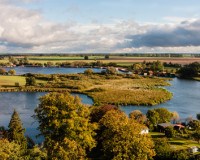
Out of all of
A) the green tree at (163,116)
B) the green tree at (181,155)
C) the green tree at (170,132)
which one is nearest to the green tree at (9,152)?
the green tree at (181,155)

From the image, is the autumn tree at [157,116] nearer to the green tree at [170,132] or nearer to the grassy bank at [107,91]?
the green tree at [170,132]

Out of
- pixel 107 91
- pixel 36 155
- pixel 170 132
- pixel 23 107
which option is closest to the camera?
pixel 36 155

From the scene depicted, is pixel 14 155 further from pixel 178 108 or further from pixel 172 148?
pixel 178 108

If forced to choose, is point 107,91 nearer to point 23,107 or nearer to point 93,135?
point 23,107

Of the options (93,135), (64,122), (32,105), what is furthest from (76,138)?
(32,105)

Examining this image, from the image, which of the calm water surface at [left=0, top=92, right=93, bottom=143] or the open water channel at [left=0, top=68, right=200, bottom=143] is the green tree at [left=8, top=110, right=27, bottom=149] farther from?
the open water channel at [left=0, top=68, right=200, bottom=143]

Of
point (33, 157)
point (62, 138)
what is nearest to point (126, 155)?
point (62, 138)

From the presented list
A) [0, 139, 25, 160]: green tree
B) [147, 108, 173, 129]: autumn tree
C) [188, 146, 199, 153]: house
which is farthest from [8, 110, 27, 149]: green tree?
[147, 108, 173, 129]: autumn tree

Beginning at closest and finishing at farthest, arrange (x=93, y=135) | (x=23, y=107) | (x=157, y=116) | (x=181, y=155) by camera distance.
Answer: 1. (x=93, y=135)
2. (x=181, y=155)
3. (x=157, y=116)
4. (x=23, y=107)

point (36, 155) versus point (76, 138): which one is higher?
point (76, 138)

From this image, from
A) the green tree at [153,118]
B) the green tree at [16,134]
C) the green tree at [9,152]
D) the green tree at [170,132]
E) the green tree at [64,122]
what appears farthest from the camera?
the green tree at [153,118]

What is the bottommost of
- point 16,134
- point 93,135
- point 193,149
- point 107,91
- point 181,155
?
point 193,149

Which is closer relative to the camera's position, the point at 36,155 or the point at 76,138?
the point at 76,138
